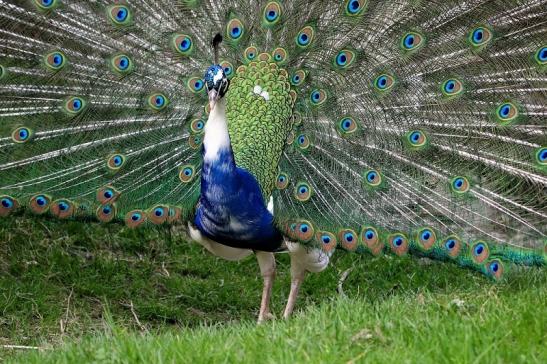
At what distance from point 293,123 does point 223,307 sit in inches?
60.5

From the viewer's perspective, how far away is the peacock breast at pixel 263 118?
5277 millimetres

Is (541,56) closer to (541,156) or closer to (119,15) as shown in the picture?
(541,156)

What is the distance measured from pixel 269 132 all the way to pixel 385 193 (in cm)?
65

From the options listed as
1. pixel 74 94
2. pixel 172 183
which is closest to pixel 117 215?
pixel 172 183

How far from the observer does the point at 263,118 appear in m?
5.29

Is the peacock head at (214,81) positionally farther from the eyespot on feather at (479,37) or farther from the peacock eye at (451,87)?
the eyespot on feather at (479,37)

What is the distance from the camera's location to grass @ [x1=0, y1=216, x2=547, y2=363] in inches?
137

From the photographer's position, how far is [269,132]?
5.27m

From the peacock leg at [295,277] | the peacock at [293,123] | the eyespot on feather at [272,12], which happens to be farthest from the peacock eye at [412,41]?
the peacock leg at [295,277]

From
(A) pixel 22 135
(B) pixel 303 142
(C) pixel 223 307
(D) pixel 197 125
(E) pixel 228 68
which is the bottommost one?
(C) pixel 223 307

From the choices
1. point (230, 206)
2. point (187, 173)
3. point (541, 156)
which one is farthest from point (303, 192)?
point (541, 156)

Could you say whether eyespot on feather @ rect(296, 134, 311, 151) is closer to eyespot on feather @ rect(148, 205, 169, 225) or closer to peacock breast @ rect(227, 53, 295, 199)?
peacock breast @ rect(227, 53, 295, 199)

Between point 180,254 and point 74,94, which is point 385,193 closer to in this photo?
point 74,94

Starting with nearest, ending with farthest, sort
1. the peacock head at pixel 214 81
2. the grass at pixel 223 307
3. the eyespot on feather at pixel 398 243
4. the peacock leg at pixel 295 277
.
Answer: the grass at pixel 223 307
the peacock head at pixel 214 81
the eyespot on feather at pixel 398 243
the peacock leg at pixel 295 277
